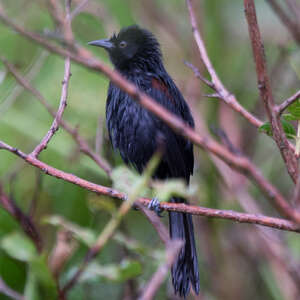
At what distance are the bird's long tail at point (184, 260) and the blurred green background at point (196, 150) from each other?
26 cm

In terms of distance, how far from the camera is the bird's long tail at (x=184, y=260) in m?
3.27

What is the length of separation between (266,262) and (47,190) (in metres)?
1.88

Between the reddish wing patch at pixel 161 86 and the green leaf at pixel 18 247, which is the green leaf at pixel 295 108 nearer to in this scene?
the green leaf at pixel 18 247

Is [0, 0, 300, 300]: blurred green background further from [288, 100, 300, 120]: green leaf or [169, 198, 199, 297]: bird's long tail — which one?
[288, 100, 300, 120]: green leaf

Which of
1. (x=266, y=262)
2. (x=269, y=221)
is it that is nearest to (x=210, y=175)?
(x=266, y=262)

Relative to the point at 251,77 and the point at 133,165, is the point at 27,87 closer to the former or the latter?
the point at 133,165

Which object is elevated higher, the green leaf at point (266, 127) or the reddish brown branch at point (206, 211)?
the green leaf at point (266, 127)

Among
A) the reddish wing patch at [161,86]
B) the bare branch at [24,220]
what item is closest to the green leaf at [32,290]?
the bare branch at [24,220]

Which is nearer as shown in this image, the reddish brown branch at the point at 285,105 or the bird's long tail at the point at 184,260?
the reddish brown branch at the point at 285,105

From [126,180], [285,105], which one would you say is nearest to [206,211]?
[285,105]

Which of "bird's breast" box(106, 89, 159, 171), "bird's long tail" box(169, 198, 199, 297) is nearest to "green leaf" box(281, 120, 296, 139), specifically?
"bird's long tail" box(169, 198, 199, 297)

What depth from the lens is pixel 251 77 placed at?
5.54 meters

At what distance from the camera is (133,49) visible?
409 cm

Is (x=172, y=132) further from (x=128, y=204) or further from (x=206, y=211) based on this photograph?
(x=128, y=204)
